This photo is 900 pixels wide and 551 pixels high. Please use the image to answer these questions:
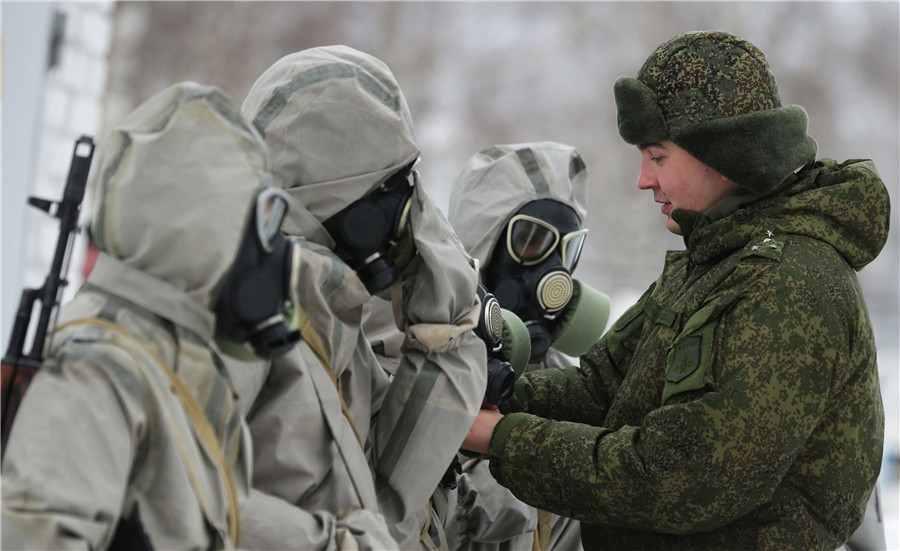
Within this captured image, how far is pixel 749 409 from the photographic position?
158 centimetres

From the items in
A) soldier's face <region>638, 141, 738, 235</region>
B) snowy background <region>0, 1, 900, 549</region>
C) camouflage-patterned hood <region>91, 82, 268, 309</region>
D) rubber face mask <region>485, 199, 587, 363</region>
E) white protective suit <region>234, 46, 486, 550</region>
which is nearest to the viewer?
camouflage-patterned hood <region>91, 82, 268, 309</region>


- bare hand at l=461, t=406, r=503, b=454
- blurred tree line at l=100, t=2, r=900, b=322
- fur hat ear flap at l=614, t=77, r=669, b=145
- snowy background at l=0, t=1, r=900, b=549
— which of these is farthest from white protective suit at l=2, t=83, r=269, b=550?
blurred tree line at l=100, t=2, r=900, b=322

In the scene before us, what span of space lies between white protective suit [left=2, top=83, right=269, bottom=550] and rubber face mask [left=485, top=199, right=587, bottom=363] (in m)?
1.31

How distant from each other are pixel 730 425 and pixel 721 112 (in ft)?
1.81

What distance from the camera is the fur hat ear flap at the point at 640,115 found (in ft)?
5.85

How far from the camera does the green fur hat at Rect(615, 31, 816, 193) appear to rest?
1.72 m

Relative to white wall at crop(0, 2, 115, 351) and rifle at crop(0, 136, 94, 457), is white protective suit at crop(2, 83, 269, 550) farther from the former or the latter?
white wall at crop(0, 2, 115, 351)

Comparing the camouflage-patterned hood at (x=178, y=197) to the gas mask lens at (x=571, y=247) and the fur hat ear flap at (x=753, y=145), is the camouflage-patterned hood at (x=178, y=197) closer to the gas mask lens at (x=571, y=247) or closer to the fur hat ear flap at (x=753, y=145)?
the fur hat ear flap at (x=753, y=145)

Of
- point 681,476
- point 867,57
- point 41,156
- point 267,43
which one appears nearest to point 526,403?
point 681,476

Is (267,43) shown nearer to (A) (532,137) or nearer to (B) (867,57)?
(A) (532,137)

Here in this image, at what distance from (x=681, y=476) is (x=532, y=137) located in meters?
5.73

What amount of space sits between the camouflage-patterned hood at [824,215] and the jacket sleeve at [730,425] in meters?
0.14

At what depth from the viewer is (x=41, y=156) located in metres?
4.48

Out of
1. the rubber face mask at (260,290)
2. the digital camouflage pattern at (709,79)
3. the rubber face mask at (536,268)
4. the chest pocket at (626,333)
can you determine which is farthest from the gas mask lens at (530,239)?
the rubber face mask at (260,290)
